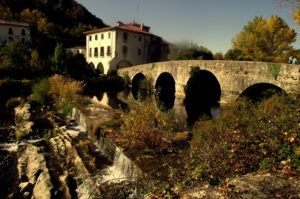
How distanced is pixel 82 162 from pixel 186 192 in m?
4.22

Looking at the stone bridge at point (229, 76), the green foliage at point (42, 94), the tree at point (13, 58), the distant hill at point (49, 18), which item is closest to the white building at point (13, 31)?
the distant hill at point (49, 18)

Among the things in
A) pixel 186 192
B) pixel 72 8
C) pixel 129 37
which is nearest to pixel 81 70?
pixel 129 37

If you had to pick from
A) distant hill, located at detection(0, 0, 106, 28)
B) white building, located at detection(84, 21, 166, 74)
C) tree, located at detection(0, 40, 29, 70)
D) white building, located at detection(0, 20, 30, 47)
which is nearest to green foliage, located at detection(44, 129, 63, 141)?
tree, located at detection(0, 40, 29, 70)

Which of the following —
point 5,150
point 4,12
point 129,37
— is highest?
point 4,12

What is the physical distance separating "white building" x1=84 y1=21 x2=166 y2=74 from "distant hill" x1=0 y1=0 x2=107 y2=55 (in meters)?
13.4

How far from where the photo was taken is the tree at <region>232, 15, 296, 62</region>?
22.9 meters

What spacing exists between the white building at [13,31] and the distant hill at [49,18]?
2.47m

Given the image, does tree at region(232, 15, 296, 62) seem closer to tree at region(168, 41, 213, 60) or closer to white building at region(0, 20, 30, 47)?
tree at region(168, 41, 213, 60)

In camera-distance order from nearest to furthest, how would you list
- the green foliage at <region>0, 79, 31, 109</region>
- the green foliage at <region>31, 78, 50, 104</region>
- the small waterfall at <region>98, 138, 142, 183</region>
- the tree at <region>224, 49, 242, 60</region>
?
the small waterfall at <region>98, 138, 142, 183</region> → the green foliage at <region>31, 78, 50, 104</region> → the green foliage at <region>0, 79, 31, 109</region> → the tree at <region>224, 49, 242, 60</region>

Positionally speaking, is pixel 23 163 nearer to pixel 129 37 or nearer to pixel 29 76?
pixel 29 76

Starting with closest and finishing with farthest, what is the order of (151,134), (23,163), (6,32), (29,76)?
(151,134), (23,163), (29,76), (6,32)

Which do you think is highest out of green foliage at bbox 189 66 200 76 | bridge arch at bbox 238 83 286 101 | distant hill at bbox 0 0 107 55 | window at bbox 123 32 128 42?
distant hill at bbox 0 0 107 55

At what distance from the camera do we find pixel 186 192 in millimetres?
3537

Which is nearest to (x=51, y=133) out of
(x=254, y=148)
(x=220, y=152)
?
(x=220, y=152)
